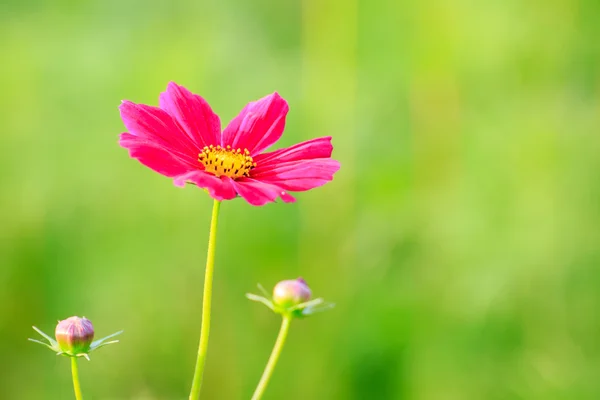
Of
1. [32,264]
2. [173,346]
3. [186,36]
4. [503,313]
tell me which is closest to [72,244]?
[32,264]

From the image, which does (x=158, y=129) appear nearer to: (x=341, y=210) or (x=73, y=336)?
(x=73, y=336)

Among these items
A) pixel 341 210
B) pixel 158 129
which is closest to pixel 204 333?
pixel 158 129

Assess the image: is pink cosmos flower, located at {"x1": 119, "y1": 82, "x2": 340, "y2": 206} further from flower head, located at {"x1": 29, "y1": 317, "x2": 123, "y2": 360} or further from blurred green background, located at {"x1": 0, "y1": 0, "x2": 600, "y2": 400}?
blurred green background, located at {"x1": 0, "y1": 0, "x2": 600, "y2": 400}

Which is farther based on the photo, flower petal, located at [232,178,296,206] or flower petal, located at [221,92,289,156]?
flower petal, located at [221,92,289,156]

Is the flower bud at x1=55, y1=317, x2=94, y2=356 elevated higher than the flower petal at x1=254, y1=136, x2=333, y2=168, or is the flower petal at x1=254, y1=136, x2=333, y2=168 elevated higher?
the flower petal at x1=254, y1=136, x2=333, y2=168

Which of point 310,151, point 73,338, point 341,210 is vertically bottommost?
point 341,210

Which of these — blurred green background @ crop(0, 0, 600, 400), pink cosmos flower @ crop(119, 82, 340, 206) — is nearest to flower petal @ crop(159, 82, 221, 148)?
pink cosmos flower @ crop(119, 82, 340, 206)
